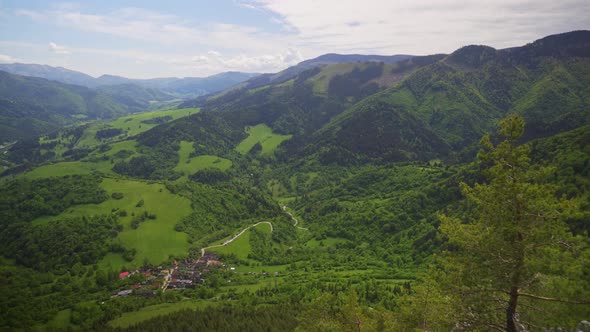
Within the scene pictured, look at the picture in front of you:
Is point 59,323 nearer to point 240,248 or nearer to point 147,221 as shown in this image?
point 147,221

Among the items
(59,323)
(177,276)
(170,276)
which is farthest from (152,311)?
(59,323)

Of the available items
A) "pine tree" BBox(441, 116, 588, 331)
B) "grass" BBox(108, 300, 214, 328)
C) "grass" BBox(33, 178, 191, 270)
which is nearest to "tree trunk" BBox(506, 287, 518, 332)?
"pine tree" BBox(441, 116, 588, 331)

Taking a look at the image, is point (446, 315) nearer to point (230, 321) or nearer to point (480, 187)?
point (480, 187)

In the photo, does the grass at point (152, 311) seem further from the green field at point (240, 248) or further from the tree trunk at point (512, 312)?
the tree trunk at point (512, 312)

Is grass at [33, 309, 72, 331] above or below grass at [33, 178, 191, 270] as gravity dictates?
below

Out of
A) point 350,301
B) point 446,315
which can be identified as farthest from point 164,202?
point 446,315

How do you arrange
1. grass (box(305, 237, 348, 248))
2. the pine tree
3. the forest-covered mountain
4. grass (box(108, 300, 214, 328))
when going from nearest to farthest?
1. the pine tree
2. the forest-covered mountain
3. grass (box(108, 300, 214, 328))
4. grass (box(305, 237, 348, 248))

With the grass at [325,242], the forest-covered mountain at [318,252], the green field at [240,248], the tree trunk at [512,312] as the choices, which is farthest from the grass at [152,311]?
the tree trunk at [512,312]

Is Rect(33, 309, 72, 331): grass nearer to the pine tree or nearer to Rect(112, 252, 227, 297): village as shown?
Rect(112, 252, 227, 297): village
